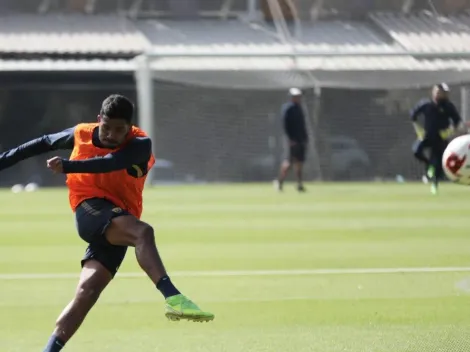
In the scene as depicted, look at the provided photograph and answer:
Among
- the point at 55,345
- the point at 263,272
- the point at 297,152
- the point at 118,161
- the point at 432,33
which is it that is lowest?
the point at 263,272

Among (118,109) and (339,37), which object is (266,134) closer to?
(339,37)

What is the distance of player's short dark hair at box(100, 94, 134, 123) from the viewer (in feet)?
21.9

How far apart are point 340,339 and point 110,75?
2668 cm

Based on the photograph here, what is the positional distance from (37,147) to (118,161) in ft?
2.19

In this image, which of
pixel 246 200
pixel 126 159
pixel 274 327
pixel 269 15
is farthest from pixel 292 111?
pixel 126 159

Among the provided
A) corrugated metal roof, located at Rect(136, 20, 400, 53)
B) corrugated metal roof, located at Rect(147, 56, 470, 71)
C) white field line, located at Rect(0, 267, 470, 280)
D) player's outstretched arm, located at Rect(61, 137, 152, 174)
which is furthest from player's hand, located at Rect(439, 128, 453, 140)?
player's outstretched arm, located at Rect(61, 137, 152, 174)

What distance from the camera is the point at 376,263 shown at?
12492 mm

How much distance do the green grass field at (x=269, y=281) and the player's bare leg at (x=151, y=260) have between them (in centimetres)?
112

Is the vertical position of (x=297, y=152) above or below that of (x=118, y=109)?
below

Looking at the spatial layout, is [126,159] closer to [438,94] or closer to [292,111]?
[438,94]

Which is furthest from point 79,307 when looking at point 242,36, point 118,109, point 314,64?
point 242,36

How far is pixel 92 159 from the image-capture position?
6.67m

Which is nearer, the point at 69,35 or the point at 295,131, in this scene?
the point at 295,131

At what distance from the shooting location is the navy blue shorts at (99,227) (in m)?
6.86
